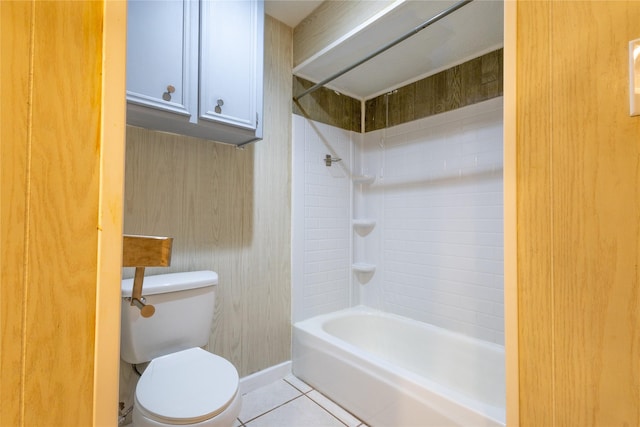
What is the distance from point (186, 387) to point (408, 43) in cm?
206

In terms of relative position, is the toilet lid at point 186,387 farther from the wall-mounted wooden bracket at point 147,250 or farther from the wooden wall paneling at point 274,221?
the wall-mounted wooden bracket at point 147,250

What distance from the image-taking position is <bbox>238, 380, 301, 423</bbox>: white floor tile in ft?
5.58

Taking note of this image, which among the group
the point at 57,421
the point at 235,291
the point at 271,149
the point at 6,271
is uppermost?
the point at 271,149

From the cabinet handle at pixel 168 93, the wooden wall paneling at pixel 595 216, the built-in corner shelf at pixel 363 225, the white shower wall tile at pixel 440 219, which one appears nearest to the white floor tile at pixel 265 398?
the white shower wall tile at pixel 440 219

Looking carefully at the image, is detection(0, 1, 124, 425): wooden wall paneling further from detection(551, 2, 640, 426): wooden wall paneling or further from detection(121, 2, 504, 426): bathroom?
detection(121, 2, 504, 426): bathroom

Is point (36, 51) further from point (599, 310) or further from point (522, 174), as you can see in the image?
point (599, 310)

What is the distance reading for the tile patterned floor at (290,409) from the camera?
Answer: 63.5 inches

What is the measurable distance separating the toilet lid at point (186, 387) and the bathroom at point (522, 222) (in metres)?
0.81

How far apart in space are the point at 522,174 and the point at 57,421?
0.89m

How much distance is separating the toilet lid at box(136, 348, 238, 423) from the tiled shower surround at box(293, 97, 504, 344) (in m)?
0.86

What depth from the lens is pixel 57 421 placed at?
0.38 m

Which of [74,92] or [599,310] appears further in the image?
[599,310]

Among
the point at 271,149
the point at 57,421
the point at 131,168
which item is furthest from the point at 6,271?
the point at 271,149

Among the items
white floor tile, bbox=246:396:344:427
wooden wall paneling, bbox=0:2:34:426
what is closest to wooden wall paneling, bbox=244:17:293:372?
white floor tile, bbox=246:396:344:427
